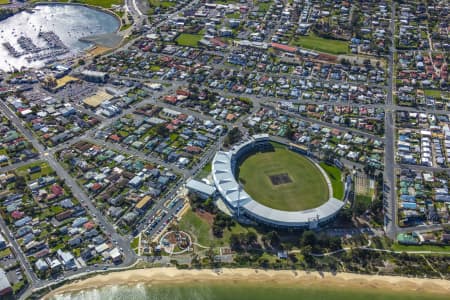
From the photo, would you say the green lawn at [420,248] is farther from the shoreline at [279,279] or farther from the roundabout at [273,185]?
the roundabout at [273,185]

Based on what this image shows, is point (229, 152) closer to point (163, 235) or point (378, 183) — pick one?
point (163, 235)

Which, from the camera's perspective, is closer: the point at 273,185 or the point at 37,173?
the point at 273,185

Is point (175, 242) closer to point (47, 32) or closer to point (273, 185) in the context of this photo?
point (273, 185)

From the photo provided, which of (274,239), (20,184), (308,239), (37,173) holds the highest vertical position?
(20,184)

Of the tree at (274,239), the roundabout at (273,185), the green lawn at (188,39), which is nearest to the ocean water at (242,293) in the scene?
the tree at (274,239)

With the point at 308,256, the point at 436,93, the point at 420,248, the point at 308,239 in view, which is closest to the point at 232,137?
the point at 308,239
